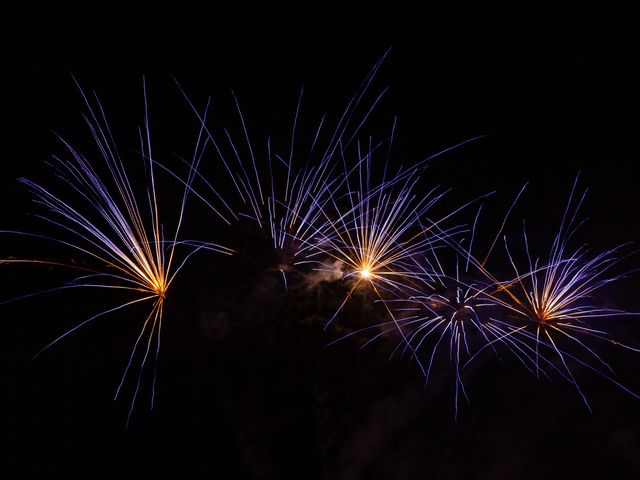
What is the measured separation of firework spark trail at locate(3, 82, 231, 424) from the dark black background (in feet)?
0.50

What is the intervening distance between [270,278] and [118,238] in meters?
1.51

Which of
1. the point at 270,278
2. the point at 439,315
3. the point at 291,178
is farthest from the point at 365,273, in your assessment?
the point at 291,178

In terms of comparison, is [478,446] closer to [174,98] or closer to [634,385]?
[634,385]

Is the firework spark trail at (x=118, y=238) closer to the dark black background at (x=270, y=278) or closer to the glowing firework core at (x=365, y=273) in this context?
the dark black background at (x=270, y=278)

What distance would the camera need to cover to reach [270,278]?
3.84 m

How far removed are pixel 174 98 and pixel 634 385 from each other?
5384mm

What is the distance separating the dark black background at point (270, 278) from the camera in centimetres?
302

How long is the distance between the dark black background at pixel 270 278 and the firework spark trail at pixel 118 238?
15cm

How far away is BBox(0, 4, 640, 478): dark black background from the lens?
9.91 ft

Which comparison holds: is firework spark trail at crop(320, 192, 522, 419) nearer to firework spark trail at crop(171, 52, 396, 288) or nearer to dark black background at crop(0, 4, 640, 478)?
dark black background at crop(0, 4, 640, 478)

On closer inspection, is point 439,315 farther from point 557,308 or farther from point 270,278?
point 270,278

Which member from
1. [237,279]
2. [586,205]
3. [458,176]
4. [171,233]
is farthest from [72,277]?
[586,205]

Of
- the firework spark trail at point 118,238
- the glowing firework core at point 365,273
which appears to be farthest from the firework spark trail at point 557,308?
the firework spark trail at point 118,238

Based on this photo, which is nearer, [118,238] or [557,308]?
[557,308]
